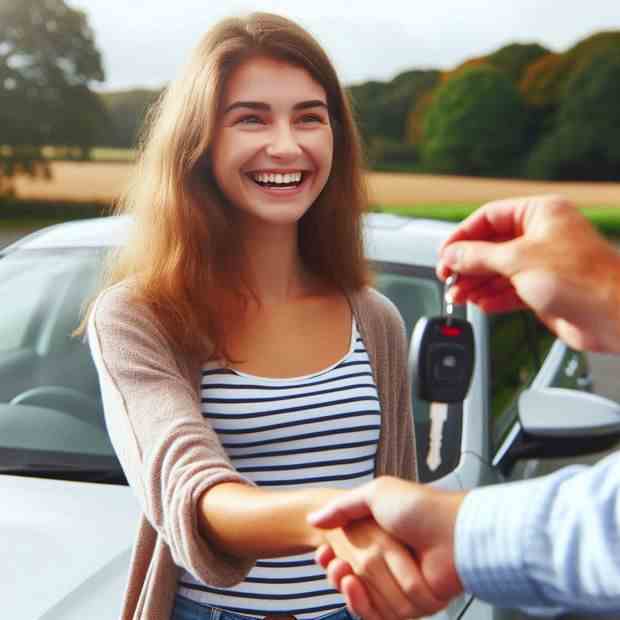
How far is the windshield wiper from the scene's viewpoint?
2.19 meters

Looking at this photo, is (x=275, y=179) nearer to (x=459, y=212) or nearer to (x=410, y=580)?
(x=410, y=580)

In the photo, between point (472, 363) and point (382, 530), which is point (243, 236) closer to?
point (472, 363)

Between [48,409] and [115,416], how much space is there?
97 cm

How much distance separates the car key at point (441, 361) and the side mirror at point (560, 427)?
2.29 feet

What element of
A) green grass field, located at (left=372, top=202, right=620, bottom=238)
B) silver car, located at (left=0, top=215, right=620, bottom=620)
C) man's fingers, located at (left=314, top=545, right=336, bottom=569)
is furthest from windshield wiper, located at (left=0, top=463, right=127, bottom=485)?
green grass field, located at (left=372, top=202, right=620, bottom=238)

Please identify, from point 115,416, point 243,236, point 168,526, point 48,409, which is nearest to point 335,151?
point 243,236

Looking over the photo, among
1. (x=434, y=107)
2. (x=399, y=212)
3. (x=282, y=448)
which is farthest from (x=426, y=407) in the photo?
(x=434, y=107)

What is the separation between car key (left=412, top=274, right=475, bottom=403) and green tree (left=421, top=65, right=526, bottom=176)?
440 inches

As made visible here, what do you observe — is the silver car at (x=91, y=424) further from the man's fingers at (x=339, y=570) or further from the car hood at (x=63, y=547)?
the man's fingers at (x=339, y=570)

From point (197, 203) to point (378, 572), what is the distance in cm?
72

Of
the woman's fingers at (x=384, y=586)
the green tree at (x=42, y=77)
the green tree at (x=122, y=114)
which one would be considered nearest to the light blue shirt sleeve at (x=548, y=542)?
the woman's fingers at (x=384, y=586)

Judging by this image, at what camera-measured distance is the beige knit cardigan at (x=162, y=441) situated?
4.35 feet

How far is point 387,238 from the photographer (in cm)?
276

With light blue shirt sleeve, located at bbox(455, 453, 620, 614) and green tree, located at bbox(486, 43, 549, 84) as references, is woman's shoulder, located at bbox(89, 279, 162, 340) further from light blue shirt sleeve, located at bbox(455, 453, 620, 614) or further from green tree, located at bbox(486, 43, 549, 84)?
green tree, located at bbox(486, 43, 549, 84)
